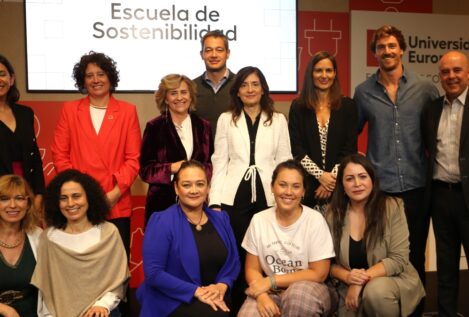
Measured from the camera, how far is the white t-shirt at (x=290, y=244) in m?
2.83

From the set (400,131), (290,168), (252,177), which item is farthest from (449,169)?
(252,177)

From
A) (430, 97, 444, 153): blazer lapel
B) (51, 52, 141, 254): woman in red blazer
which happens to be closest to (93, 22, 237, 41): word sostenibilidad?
(51, 52, 141, 254): woman in red blazer

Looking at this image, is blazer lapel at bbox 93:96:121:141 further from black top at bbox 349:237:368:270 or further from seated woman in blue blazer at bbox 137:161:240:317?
black top at bbox 349:237:368:270

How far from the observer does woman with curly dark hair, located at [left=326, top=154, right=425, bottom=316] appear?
2850mm

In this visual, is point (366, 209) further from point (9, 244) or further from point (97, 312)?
point (9, 244)

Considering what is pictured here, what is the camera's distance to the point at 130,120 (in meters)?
3.39

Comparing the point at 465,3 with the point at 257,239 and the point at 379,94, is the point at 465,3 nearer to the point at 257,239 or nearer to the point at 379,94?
the point at 379,94

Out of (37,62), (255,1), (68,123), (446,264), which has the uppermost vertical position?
(255,1)

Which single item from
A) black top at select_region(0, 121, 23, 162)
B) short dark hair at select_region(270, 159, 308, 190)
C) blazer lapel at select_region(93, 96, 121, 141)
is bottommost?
short dark hair at select_region(270, 159, 308, 190)

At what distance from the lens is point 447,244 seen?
3.27 metres

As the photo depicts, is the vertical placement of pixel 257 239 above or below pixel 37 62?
below

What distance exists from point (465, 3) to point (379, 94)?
2.14 metres

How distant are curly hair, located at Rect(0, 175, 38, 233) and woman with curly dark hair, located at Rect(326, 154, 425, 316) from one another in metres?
1.59

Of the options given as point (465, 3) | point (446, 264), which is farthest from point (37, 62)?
point (465, 3)
